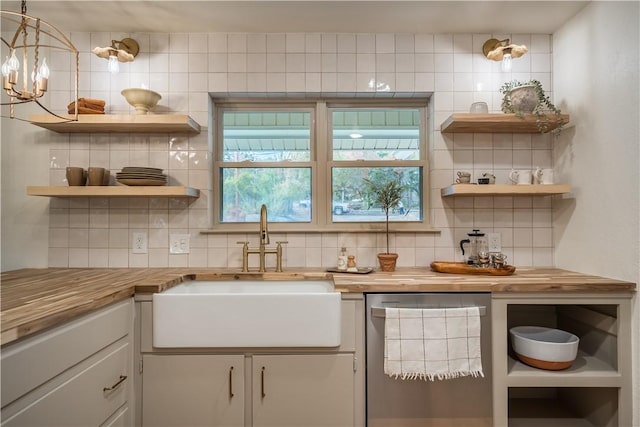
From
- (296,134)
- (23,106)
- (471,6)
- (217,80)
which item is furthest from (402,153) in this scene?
(23,106)

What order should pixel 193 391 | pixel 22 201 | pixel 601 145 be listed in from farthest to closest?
1. pixel 22 201
2. pixel 601 145
3. pixel 193 391

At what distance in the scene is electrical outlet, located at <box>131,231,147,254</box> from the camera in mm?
2211

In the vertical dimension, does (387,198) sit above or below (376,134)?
below

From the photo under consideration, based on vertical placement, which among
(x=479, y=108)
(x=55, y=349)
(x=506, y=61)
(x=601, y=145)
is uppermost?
(x=506, y=61)

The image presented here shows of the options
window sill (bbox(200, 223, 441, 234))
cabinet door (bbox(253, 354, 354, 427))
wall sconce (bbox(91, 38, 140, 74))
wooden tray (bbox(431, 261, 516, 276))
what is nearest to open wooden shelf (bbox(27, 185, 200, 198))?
window sill (bbox(200, 223, 441, 234))

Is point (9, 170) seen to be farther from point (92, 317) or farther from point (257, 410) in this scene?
point (257, 410)

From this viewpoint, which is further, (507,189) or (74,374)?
(507,189)

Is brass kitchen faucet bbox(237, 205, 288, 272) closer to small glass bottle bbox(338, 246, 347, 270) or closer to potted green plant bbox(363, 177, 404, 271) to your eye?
small glass bottle bbox(338, 246, 347, 270)

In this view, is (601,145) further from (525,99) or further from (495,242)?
(495,242)

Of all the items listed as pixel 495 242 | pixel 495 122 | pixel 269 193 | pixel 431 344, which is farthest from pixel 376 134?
pixel 431 344

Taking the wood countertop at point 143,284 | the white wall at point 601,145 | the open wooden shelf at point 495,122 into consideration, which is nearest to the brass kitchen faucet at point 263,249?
the wood countertop at point 143,284

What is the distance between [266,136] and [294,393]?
1.57m

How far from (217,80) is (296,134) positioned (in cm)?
60

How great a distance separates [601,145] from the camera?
1.81 metres
